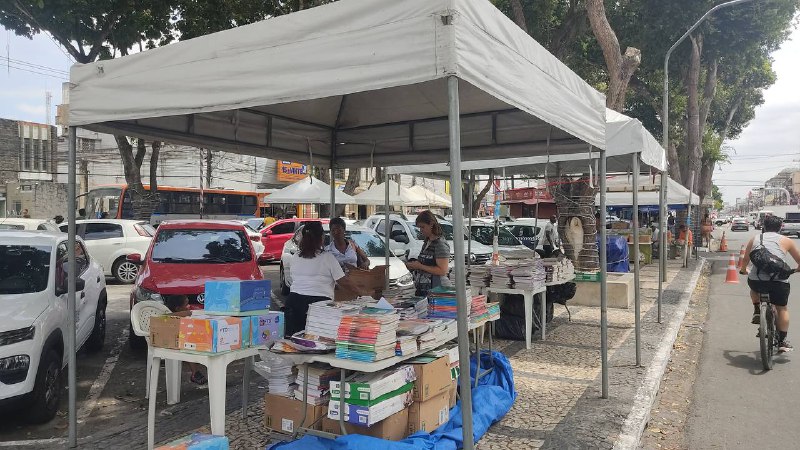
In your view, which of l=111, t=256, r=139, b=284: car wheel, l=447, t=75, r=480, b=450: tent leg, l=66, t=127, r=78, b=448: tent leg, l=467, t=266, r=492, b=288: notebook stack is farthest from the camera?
l=111, t=256, r=139, b=284: car wheel

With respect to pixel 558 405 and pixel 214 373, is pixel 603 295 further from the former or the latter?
pixel 214 373

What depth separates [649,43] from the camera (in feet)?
67.9

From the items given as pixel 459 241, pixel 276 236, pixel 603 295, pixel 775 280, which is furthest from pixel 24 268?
pixel 276 236

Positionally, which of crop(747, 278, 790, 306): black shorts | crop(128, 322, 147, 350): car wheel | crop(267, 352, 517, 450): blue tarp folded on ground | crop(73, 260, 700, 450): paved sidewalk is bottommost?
crop(73, 260, 700, 450): paved sidewalk

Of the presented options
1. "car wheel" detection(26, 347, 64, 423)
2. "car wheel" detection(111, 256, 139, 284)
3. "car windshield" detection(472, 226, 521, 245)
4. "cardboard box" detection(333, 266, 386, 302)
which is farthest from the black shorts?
"car wheel" detection(111, 256, 139, 284)

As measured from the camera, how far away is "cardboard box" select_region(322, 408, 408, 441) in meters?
3.66

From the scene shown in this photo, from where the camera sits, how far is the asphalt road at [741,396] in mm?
4844

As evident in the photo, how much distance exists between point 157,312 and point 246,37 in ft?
8.42

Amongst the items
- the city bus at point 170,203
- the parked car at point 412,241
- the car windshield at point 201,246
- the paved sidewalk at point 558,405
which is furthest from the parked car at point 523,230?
the city bus at point 170,203

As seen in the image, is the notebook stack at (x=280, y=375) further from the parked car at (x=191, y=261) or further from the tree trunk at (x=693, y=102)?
the tree trunk at (x=693, y=102)

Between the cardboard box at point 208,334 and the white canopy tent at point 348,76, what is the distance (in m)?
1.23

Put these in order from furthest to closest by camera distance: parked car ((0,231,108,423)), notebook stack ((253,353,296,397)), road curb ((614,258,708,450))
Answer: parked car ((0,231,108,423)) → road curb ((614,258,708,450)) → notebook stack ((253,353,296,397))

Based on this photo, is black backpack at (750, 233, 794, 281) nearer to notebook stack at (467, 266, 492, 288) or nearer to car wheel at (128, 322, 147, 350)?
notebook stack at (467, 266, 492, 288)

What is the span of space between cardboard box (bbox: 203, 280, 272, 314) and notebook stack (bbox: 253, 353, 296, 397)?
0.41 m
